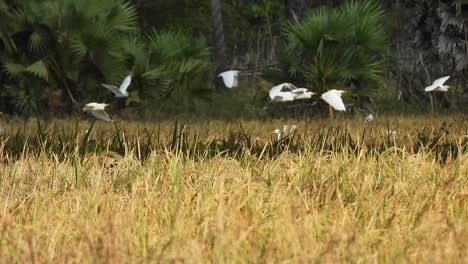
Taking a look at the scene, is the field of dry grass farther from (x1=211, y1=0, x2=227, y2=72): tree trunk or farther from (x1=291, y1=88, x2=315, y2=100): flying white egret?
(x1=211, y1=0, x2=227, y2=72): tree trunk

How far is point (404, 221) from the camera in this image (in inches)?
137

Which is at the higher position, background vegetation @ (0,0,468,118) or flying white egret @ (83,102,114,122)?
background vegetation @ (0,0,468,118)

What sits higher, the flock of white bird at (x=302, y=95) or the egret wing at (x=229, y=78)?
the egret wing at (x=229, y=78)

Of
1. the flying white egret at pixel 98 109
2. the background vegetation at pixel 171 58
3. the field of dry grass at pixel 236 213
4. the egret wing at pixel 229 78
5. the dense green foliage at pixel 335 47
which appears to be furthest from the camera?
the background vegetation at pixel 171 58

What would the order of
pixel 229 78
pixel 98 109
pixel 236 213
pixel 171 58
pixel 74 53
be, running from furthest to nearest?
1. pixel 171 58
2. pixel 74 53
3. pixel 229 78
4. pixel 98 109
5. pixel 236 213

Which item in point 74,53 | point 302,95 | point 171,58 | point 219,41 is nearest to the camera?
point 302,95

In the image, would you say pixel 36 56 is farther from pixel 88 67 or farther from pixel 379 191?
pixel 379 191

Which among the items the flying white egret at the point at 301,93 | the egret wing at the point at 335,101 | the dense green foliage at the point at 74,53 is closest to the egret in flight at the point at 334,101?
the egret wing at the point at 335,101

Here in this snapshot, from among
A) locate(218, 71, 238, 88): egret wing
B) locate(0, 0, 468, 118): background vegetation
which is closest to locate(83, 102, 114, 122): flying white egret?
locate(218, 71, 238, 88): egret wing

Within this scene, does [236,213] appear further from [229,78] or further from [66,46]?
[66,46]

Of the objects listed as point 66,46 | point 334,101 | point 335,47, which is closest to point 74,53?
point 66,46

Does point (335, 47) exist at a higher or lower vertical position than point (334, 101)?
higher

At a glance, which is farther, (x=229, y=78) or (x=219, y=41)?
(x=219, y=41)

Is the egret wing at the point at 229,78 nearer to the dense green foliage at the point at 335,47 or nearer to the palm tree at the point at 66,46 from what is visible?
the dense green foliage at the point at 335,47
